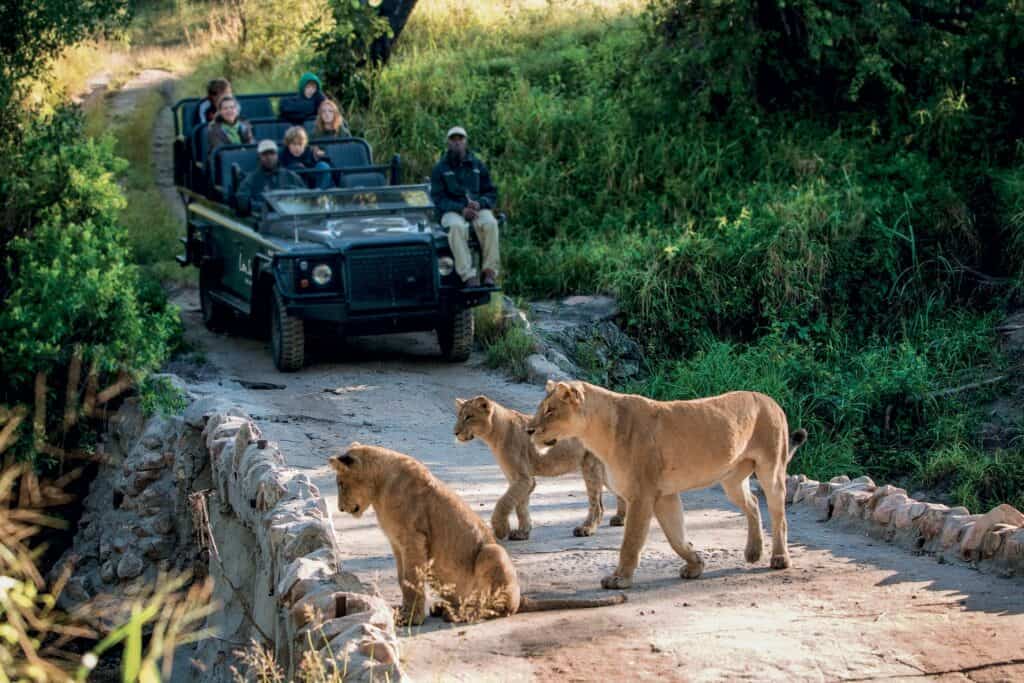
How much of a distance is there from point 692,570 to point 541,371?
5055mm

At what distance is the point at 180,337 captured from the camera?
14.0 m

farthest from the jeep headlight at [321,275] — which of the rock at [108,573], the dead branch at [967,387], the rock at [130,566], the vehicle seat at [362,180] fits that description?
the dead branch at [967,387]

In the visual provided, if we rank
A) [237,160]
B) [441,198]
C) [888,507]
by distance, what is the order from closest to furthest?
[888,507] → [441,198] → [237,160]

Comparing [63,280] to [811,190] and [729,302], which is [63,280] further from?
[811,190]

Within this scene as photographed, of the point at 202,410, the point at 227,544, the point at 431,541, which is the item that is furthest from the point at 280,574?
the point at 202,410

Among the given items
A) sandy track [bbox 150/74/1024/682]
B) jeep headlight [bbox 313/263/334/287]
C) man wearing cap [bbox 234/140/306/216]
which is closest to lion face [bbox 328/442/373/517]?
sandy track [bbox 150/74/1024/682]

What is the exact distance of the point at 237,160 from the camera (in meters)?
14.2

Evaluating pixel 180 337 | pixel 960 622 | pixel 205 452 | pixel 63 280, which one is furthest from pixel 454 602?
pixel 180 337

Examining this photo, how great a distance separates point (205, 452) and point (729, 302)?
5892 mm

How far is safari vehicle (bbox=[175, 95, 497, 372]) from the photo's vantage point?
12305 millimetres

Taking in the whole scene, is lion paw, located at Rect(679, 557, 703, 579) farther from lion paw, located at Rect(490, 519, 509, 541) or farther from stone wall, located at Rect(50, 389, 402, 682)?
stone wall, located at Rect(50, 389, 402, 682)

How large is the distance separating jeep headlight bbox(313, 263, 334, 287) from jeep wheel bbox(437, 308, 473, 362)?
1.17 m

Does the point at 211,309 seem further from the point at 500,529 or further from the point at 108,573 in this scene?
the point at 500,529

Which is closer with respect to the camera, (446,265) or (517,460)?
(517,460)
